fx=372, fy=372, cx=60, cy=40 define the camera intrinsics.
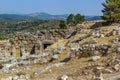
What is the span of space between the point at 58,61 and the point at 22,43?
2030 cm

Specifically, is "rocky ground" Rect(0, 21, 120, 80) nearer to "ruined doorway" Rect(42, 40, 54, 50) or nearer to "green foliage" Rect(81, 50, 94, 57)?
"green foliage" Rect(81, 50, 94, 57)

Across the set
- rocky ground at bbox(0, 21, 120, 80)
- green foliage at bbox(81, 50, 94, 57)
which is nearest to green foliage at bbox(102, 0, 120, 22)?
rocky ground at bbox(0, 21, 120, 80)

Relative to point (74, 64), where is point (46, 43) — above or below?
below

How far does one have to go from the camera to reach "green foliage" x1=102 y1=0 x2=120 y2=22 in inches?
1993

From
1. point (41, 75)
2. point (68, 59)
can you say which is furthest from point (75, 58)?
point (41, 75)

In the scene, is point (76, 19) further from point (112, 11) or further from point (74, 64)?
point (74, 64)

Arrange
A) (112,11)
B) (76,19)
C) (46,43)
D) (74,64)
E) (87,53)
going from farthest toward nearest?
(76,19), (112,11), (46,43), (87,53), (74,64)

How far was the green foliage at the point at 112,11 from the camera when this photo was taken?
166ft

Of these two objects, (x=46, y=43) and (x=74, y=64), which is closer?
(x=74, y=64)

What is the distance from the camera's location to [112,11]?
171ft

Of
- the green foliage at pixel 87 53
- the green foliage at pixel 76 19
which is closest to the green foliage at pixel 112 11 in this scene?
the green foliage at pixel 87 53

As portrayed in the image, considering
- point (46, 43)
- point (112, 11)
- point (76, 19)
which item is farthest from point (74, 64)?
point (76, 19)

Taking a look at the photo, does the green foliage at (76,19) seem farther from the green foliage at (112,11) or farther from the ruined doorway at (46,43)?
the ruined doorway at (46,43)

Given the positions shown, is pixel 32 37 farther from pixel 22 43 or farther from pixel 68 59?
pixel 68 59
